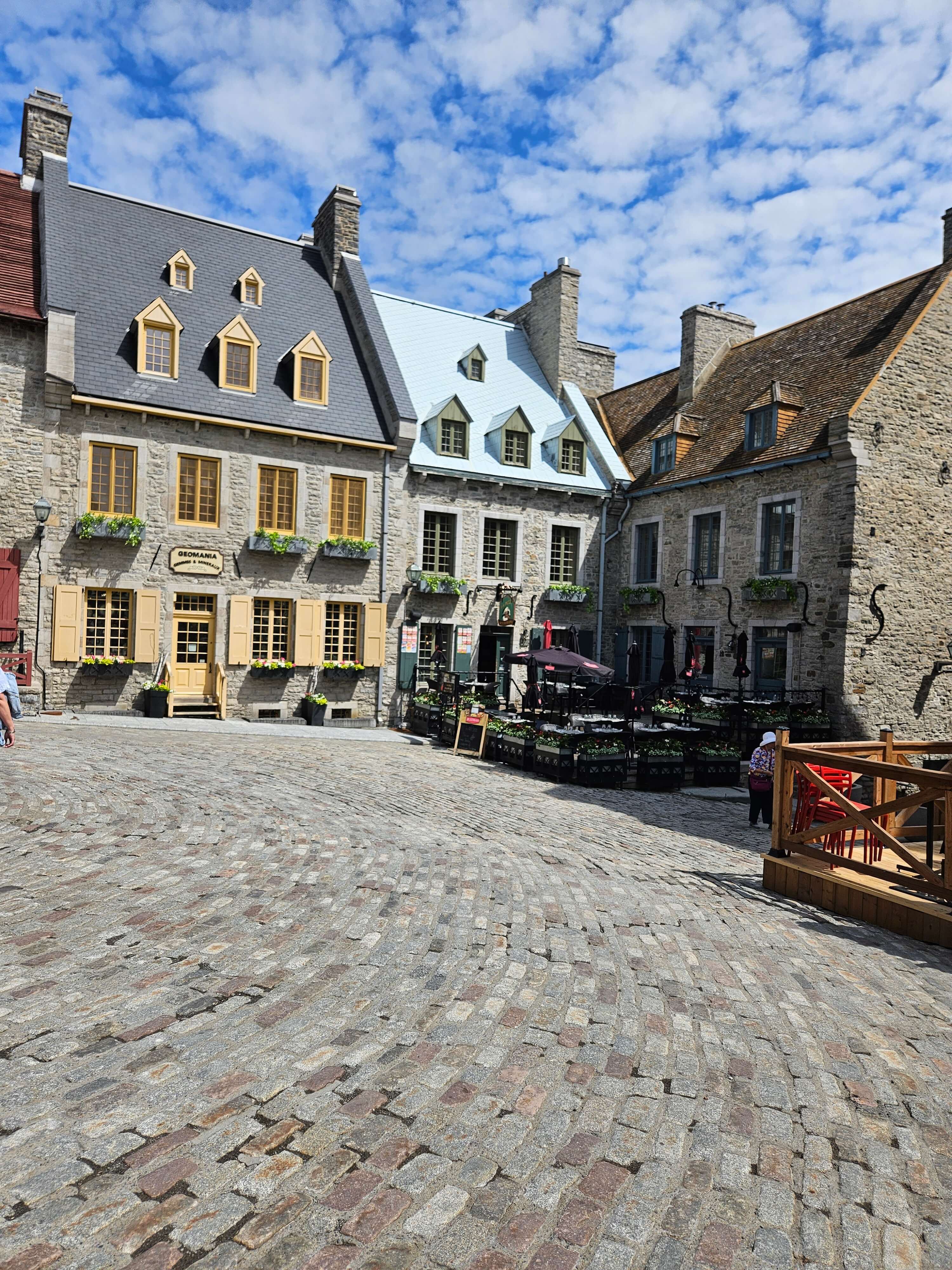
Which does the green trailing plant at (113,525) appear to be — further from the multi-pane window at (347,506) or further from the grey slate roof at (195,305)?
the multi-pane window at (347,506)

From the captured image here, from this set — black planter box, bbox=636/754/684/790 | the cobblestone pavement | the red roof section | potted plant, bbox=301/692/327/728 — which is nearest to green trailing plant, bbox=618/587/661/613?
potted plant, bbox=301/692/327/728

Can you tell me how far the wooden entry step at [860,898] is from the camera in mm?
6891

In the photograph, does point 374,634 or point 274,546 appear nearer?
point 274,546

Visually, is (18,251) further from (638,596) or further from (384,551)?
(638,596)

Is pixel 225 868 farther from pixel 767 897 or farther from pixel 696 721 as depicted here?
pixel 696 721

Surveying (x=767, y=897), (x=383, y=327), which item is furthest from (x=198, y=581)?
(x=767, y=897)

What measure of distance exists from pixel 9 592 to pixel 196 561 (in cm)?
391

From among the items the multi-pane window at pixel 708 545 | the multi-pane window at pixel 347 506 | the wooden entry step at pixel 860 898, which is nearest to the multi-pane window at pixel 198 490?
the multi-pane window at pixel 347 506

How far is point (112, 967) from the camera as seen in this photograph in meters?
5.04

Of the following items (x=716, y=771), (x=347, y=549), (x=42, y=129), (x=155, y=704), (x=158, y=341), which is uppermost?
(x=42, y=129)

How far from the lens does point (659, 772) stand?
14.4 meters

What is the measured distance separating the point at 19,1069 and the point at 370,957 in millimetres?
2068

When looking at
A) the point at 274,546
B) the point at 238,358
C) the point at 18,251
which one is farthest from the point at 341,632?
the point at 18,251

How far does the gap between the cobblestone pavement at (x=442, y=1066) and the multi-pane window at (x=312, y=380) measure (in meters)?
15.2
